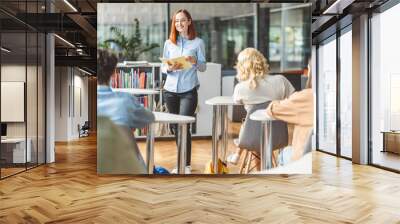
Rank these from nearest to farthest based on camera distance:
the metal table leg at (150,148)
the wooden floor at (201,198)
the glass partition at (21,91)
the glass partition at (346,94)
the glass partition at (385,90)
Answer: the wooden floor at (201,198)
the metal table leg at (150,148)
the glass partition at (21,91)
the glass partition at (385,90)
the glass partition at (346,94)

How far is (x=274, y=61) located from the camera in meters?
6.27

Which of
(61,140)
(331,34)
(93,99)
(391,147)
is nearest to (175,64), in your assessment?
→ (391,147)

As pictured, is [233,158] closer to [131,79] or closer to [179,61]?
[179,61]

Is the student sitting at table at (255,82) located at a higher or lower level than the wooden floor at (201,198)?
higher

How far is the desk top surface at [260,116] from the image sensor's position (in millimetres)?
6195

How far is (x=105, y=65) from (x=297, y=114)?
2.98 metres

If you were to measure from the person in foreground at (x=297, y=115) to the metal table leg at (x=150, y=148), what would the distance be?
5.77 ft

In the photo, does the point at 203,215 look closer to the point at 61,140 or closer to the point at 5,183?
the point at 5,183

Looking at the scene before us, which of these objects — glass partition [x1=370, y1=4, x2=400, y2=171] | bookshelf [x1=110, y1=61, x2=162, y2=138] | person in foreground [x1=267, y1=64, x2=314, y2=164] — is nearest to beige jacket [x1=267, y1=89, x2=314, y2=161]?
person in foreground [x1=267, y1=64, x2=314, y2=164]

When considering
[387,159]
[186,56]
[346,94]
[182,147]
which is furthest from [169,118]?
[346,94]

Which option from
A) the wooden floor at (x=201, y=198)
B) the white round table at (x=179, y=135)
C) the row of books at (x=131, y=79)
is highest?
the row of books at (x=131, y=79)

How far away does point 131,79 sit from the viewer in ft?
20.3

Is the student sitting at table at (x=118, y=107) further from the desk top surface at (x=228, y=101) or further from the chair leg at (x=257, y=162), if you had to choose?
the chair leg at (x=257, y=162)

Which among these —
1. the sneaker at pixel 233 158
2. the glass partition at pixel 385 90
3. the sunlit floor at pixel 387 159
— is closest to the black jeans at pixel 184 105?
the sneaker at pixel 233 158
